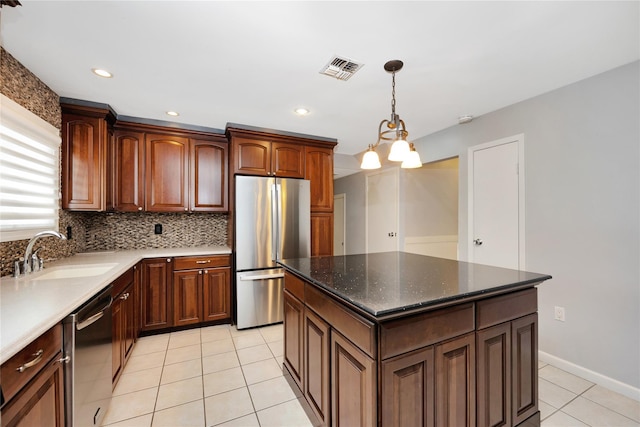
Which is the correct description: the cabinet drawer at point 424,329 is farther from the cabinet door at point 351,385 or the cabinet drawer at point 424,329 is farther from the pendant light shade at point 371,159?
the pendant light shade at point 371,159

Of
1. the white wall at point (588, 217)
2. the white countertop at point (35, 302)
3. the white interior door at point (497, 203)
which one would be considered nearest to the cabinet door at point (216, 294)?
the white countertop at point (35, 302)

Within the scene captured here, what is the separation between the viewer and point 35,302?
1.28 metres

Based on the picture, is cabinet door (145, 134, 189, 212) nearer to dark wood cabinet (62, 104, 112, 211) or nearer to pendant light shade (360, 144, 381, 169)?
dark wood cabinet (62, 104, 112, 211)

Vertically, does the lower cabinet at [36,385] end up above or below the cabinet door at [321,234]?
below

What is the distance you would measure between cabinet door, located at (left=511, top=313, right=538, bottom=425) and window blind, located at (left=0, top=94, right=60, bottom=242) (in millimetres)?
3109

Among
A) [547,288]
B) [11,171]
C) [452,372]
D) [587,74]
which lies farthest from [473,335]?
[11,171]

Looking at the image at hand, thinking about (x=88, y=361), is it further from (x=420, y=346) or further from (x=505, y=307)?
(x=505, y=307)

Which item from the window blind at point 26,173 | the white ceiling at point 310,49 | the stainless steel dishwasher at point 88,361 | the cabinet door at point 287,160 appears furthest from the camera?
the cabinet door at point 287,160

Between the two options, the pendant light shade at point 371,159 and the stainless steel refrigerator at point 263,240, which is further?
the stainless steel refrigerator at point 263,240

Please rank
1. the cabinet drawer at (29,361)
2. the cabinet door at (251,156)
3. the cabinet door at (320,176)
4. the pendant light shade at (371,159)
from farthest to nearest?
the cabinet door at (320,176)
the cabinet door at (251,156)
the pendant light shade at (371,159)
the cabinet drawer at (29,361)

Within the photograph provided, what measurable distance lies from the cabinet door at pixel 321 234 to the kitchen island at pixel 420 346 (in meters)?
1.87

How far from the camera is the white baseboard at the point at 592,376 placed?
1949mm

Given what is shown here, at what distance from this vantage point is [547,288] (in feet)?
7.97

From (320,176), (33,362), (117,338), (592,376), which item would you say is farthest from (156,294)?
(592,376)
